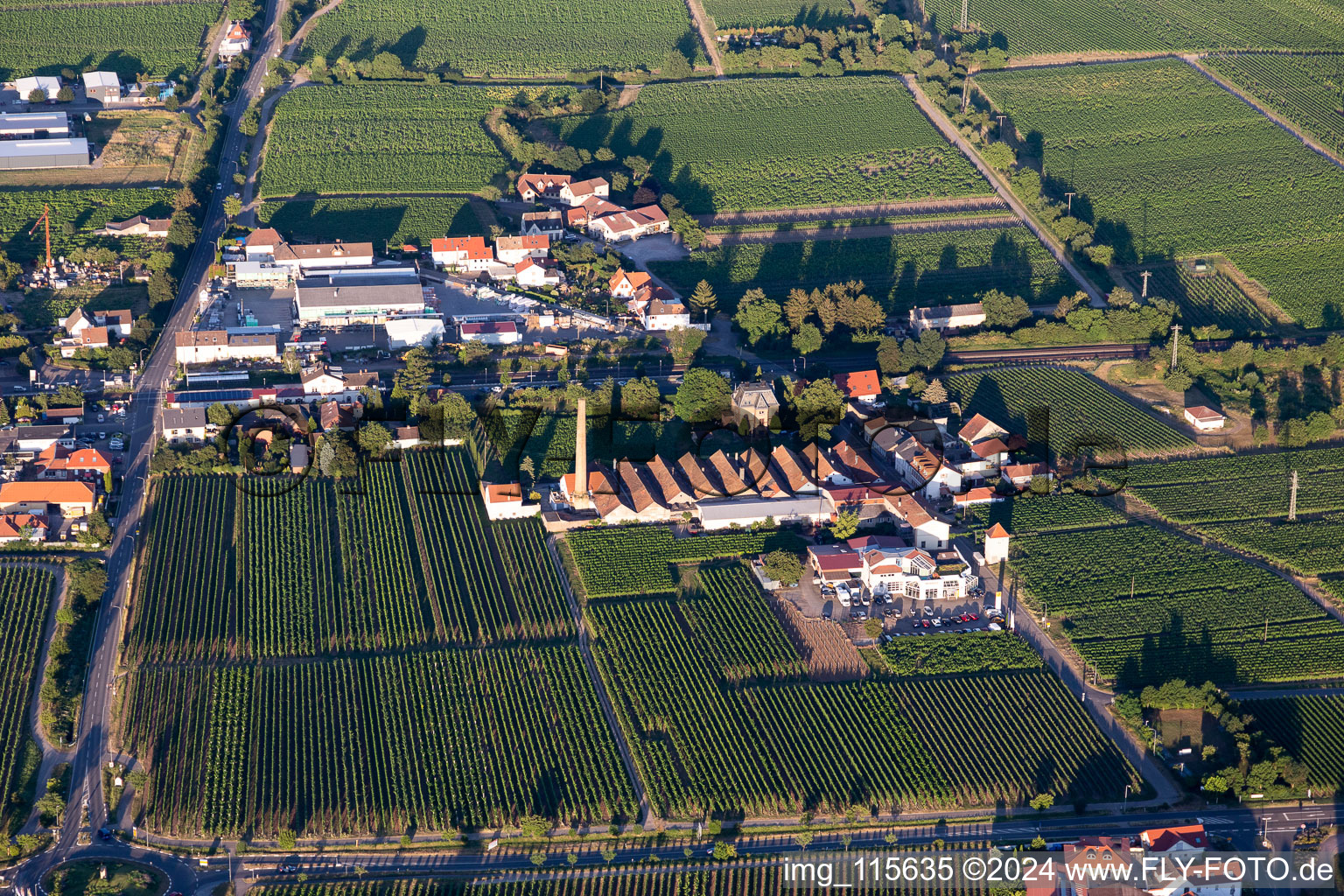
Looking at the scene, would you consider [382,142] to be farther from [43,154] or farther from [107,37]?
[107,37]

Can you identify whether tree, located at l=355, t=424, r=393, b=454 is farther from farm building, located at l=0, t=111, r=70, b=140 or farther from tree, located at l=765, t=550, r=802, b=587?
farm building, located at l=0, t=111, r=70, b=140

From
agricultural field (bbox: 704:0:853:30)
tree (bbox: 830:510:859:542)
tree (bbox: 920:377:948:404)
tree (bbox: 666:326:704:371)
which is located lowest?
tree (bbox: 830:510:859:542)

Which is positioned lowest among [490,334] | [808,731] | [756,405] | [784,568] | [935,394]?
[808,731]

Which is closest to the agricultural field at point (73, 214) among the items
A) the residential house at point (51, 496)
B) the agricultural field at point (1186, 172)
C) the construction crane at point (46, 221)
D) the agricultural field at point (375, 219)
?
the construction crane at point (46, 221)

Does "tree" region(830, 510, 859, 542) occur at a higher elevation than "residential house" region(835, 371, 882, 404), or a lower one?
lower

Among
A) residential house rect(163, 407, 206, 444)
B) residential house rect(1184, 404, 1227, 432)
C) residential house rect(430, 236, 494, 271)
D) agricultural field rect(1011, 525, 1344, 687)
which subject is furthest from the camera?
residential house rect(430, 236, 494, 271)

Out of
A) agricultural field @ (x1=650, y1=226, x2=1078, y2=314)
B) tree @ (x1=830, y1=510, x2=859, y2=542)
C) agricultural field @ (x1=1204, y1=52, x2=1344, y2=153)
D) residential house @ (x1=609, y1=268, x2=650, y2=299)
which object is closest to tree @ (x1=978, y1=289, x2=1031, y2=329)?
agricultural field @ (x1=650, y1=226, x2=1078, y2=314)

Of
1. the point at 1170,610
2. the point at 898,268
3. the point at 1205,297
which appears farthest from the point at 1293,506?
the point at 898,268

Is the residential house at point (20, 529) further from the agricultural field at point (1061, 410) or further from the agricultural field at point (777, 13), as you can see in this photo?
the agricultural field at point (777, 13)
